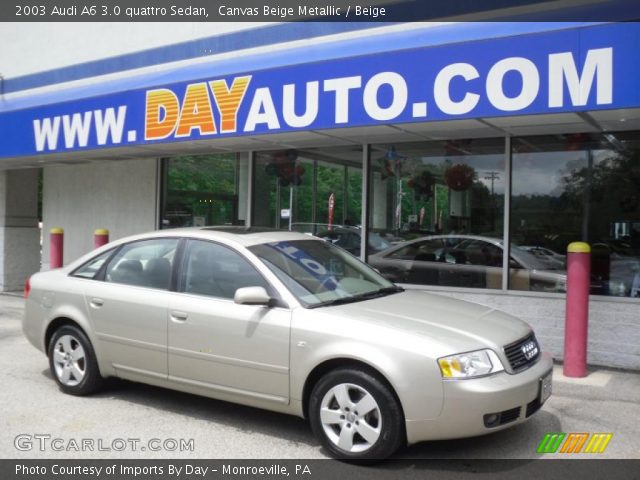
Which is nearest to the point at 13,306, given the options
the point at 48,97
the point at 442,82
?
the point at 48,97

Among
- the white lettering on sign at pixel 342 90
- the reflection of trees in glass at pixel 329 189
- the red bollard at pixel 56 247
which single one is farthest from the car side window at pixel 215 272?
the red bollard at pixel 56 247

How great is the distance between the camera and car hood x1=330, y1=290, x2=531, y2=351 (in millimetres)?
4184

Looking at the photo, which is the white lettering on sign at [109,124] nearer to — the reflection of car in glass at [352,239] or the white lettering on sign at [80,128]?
the white lettering on sign at [80,128]

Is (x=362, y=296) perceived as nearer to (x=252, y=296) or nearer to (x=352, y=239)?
(x=252, y=296)

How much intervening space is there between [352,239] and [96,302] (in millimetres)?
4556

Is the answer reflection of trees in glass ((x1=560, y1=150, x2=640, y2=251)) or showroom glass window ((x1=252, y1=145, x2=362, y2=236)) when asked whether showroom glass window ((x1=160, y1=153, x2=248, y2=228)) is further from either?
reflection of trees in glass ((x1=560, y1=150, x2=640, y2=251))

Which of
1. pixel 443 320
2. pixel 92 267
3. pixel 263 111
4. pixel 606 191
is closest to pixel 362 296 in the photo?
pixel 443 320

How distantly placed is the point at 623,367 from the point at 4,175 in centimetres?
1193

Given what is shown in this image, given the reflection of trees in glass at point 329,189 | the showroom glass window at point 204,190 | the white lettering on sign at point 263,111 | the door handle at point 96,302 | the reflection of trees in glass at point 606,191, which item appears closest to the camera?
the door handle at point 96,302

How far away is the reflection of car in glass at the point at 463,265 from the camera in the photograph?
774cm

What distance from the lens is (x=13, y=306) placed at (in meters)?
11.2

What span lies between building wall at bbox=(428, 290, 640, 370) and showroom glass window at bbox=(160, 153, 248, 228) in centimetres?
488

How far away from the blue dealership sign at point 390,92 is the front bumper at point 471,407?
3.02 meters

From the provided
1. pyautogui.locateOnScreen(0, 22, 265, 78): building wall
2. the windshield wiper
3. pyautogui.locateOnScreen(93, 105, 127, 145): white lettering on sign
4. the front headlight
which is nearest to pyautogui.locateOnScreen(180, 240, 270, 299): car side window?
the windshield wiper
